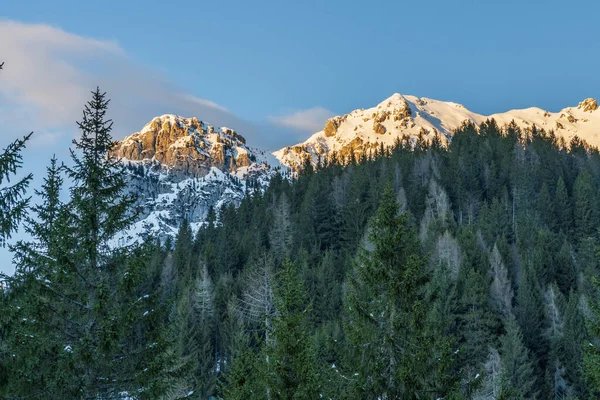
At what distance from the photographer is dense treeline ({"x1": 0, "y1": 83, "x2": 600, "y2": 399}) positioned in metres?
12.1

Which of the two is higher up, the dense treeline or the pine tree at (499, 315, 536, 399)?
the dense treeline

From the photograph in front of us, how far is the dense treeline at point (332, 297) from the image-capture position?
1209cm

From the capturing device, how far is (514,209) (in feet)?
248

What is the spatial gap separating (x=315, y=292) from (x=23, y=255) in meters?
39.5

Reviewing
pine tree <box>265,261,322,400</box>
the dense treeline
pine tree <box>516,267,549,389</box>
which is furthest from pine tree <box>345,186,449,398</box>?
pine tree <box>516,267,549,389</box>

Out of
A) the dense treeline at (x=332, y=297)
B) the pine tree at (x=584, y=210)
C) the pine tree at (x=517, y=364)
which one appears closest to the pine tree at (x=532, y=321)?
the dense treeline at (x=332, y=297)

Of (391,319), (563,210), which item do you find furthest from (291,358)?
(563,210)

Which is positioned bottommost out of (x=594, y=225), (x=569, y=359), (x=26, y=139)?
(x=569, y=359)

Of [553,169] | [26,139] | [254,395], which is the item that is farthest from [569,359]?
[553,169]

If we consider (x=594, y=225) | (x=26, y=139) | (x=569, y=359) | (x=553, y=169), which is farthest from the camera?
(x=553, y=169)

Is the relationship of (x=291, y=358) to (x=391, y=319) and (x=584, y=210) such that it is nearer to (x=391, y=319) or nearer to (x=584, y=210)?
(x=391, y=319)

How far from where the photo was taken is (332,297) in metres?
49.8

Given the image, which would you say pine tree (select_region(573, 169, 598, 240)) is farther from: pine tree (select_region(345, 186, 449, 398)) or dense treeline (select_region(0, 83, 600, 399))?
pine tree (select_region(345, 186, 449, 398))

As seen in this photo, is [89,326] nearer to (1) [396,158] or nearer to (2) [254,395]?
(2) [254,395]
